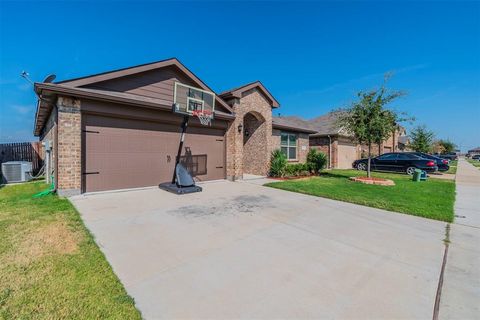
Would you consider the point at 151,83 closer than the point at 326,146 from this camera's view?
Yes

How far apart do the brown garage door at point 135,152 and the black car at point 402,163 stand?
13.9 m

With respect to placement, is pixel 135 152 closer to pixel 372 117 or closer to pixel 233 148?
pixel 233 148

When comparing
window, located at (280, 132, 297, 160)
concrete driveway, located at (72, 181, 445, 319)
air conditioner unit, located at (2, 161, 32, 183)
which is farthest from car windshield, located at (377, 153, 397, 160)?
air conditioner unit, located at (2, 161, 32, 183)

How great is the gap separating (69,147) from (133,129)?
2.01m

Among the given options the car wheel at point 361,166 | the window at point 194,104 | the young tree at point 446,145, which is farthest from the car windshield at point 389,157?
the young tree at point 446,145

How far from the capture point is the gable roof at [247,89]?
1058cm

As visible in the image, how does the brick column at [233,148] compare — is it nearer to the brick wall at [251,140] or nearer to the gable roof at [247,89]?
the brick wall at [251,140]

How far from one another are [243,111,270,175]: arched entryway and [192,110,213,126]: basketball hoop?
3.35 meters

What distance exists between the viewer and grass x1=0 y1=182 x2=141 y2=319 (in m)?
2.09

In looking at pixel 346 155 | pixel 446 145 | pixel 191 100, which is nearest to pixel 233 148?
pixel 191 100

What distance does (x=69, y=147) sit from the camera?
6477 millimetres

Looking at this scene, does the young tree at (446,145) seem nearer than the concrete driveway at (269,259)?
No

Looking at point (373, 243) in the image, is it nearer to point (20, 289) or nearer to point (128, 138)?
point (20, 289)

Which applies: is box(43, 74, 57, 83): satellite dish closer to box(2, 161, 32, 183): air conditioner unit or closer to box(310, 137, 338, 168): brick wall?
box(2, 161, 32, 183): air conditioner unit
